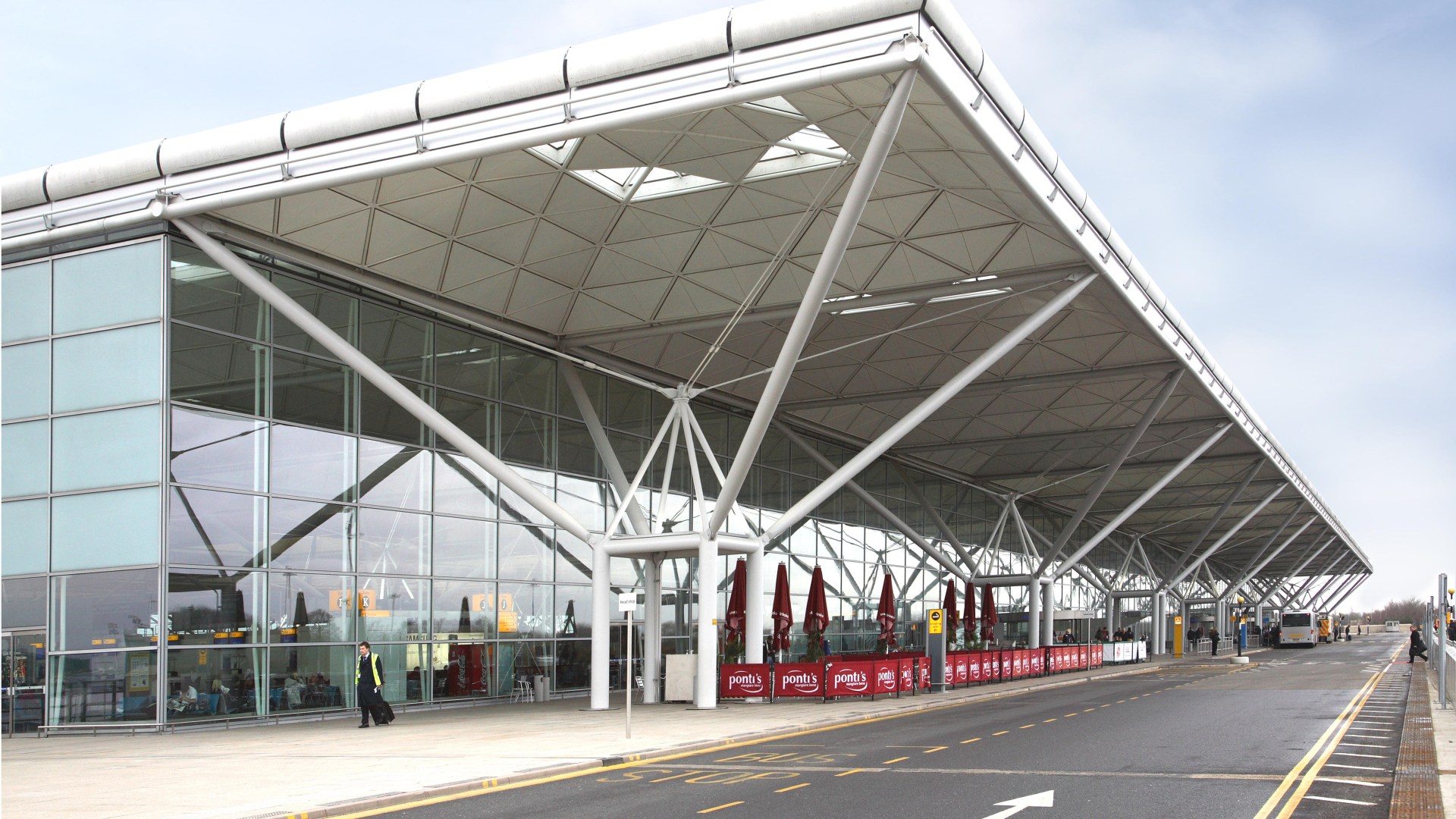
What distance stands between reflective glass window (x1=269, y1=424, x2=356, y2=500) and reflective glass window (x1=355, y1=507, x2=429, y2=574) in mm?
879

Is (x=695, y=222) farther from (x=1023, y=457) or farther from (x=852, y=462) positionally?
(x=1023, y=457)

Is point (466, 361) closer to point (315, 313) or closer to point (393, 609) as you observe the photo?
point (315, 313)

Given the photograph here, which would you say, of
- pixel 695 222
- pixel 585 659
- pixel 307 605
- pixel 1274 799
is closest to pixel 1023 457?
pixel 585 659

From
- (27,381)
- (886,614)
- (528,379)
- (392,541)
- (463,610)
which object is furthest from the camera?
(886,614)

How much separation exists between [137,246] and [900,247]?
15.9 m

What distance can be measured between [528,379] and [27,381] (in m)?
11.7

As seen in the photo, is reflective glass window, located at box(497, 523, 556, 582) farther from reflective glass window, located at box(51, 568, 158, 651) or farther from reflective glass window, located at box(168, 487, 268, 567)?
reflective glass window, located at box(51, 568, 158, 651)

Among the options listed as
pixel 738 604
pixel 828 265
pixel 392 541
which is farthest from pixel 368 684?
pixel 828 265

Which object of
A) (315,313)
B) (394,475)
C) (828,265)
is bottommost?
(394,475)

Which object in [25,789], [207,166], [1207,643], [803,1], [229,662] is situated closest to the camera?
[25,789]

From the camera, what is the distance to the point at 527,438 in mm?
33312

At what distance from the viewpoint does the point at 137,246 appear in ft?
81.8

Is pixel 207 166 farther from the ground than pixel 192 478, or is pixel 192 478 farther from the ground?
pixel 207 166

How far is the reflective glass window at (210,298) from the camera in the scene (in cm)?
2491
